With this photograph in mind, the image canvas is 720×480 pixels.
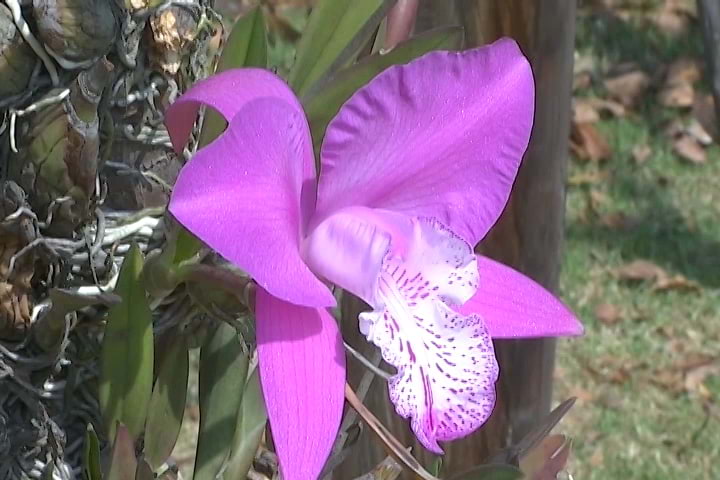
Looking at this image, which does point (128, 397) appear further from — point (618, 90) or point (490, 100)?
point (618, 90)

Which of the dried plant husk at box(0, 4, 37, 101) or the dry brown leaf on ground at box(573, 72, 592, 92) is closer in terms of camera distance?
the dried plant husk at box(0, 4, 37, 101)

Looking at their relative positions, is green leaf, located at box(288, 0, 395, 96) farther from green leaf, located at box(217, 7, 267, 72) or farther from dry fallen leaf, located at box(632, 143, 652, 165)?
dry fallen leaf, located at box(632, 143, 652, 165)

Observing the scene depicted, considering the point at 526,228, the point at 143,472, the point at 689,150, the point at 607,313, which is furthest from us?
the point at 689,150

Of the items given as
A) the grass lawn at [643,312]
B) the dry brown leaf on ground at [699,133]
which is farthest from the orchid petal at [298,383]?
the dry brown leaf on ground at [699,133]

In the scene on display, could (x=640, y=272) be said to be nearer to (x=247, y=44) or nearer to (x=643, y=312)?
(x=643, y=312)

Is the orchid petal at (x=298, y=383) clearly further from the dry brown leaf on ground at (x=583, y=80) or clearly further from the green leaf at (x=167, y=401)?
the dry brown leaf on ground at (x=583, y=80)

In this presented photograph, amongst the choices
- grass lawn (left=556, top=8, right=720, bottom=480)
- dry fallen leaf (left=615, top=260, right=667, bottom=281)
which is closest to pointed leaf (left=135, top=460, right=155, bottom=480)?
grass lawn (left=556, top=8, right=720, bottom=480)

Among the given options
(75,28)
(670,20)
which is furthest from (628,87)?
(75,28)

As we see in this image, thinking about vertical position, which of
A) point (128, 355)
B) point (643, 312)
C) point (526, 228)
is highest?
point (128, 355)
